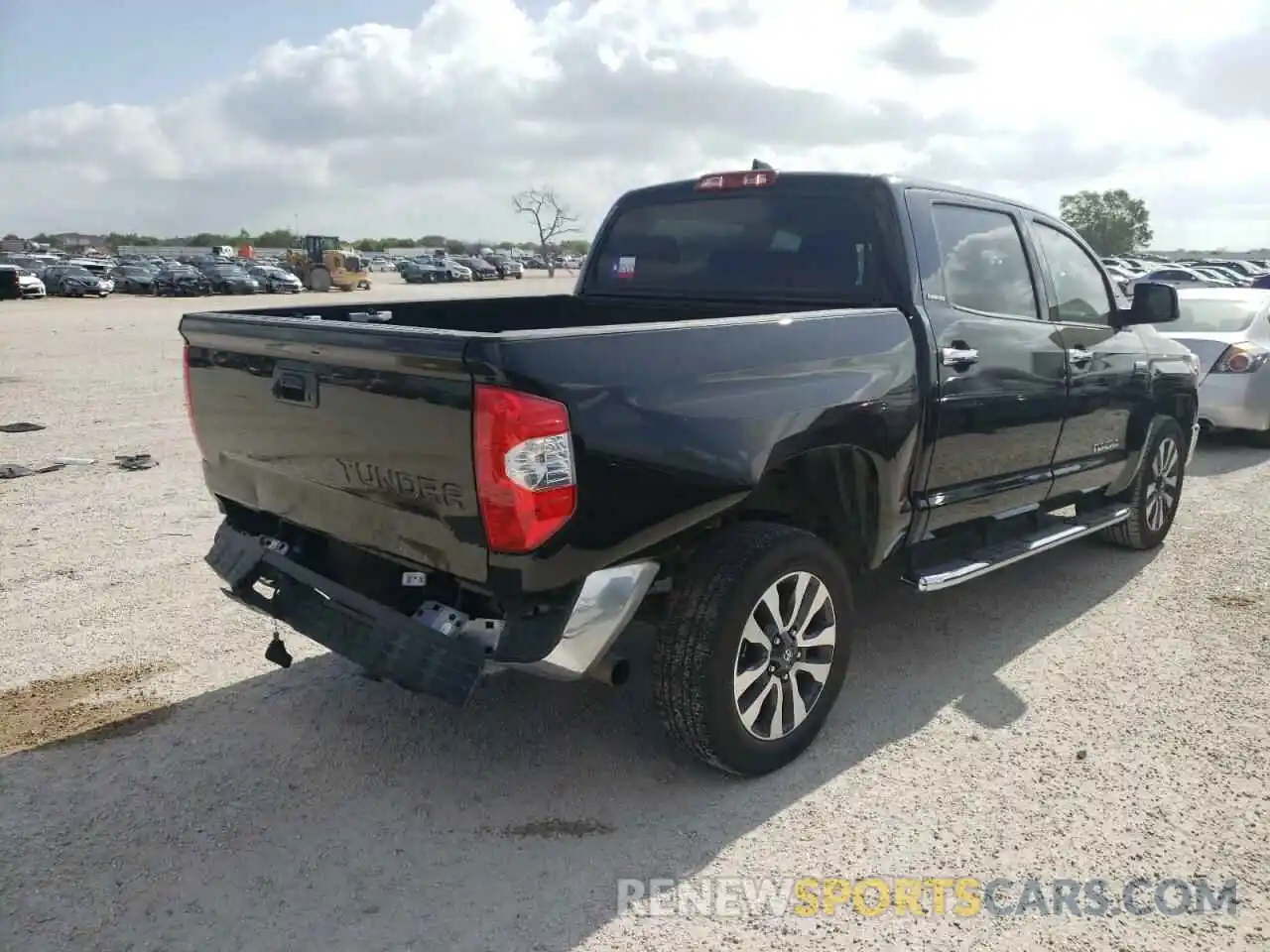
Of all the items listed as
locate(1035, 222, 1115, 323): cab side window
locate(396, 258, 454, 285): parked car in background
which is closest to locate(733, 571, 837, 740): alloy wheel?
locate(1035, 222, 1115, 323): cab side window

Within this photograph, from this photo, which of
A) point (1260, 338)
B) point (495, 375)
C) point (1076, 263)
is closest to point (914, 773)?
point (495, 375)

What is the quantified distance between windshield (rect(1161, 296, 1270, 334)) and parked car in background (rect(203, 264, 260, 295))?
4089 cm

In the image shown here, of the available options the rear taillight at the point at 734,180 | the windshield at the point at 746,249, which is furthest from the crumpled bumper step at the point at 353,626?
the rear taillight at the point at 734,180

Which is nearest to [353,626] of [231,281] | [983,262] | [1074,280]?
[983,262]

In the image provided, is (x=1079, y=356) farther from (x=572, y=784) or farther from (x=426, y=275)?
(x=426, y=275)

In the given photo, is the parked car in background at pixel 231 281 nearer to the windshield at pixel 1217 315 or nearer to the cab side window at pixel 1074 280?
the windshield at pixel 1217 315

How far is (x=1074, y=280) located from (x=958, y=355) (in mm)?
1536

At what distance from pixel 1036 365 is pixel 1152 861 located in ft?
7.58

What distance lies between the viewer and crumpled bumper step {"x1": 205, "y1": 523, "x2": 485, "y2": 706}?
2.86 m

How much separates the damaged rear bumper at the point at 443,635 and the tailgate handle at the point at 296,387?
57cm

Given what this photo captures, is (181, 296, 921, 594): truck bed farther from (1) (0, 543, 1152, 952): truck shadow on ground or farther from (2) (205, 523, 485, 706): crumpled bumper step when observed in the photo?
(1) (0, 543, 1152, 952): truck shadow on ground

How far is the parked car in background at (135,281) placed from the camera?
151 ft

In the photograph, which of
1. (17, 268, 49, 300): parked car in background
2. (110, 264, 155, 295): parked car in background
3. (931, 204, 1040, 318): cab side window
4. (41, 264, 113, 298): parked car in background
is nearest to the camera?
(931, 204, 1040, 318): cab side window

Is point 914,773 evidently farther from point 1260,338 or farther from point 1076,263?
point 1260,338
